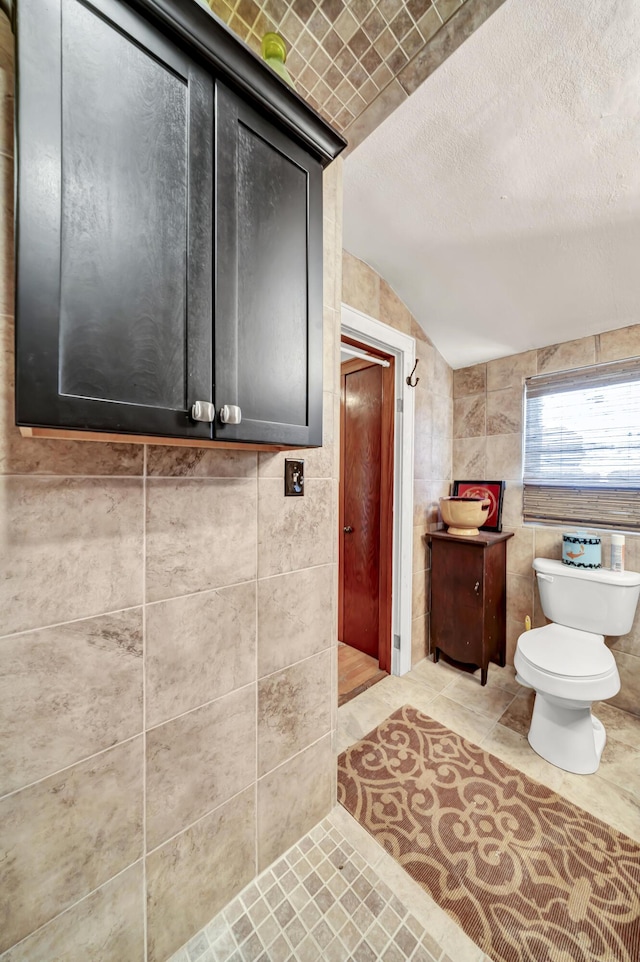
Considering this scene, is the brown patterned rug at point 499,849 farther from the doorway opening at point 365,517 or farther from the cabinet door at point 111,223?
the cabinet door at point 111,223

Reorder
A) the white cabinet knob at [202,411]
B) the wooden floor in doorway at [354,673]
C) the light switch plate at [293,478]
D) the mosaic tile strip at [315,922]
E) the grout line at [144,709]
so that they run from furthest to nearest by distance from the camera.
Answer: the wooden floor in doorway at [354,673] < the light switch plate at [293,478] < the mosaic tile strip at [315,922] < the grout line at [144,709] < the white cabinet knob at [202,411]

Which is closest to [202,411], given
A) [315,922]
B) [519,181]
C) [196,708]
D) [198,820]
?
[196,708]

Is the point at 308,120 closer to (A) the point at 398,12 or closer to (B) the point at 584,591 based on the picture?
(A) the point at 398,12

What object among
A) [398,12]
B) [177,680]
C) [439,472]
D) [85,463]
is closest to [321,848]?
[177,680]

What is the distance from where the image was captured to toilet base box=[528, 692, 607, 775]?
1.52 meters

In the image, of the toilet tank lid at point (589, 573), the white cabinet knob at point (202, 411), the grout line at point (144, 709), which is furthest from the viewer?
the toilet tank lid at point (589, 573)

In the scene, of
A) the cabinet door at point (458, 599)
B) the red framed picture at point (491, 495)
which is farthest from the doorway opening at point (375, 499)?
the red framed picture at point (491, 495)

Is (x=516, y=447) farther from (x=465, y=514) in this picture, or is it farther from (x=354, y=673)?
(x=354, y=673)

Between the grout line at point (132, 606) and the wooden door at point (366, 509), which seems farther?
the wooden door at point (366, 509)

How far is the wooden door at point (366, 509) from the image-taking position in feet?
7.27

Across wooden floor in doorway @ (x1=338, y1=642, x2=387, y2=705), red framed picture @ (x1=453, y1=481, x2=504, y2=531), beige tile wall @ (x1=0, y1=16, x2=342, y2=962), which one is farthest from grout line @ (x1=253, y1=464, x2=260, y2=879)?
red framed picture @ (x1=453, y1=481, x2=504, y2=531)

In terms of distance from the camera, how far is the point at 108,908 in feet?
2.59

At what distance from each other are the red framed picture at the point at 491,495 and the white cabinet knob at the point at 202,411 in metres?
2.04

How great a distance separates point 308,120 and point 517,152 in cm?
87
